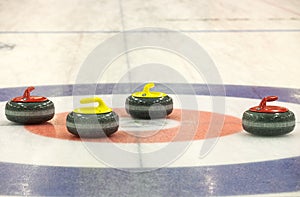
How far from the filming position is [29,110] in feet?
19.4

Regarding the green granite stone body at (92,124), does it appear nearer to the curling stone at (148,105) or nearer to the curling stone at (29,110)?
the curling stone at (29,110)

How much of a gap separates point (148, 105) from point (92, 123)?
1.05 metres

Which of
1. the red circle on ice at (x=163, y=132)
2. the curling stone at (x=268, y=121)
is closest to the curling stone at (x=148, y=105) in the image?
the red circle on ice at (x=163, y=132)

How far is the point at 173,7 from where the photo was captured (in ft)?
43.4

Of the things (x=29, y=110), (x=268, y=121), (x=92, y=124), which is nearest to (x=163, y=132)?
(x=92, y=124)

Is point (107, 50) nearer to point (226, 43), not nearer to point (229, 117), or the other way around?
point (226, 43)

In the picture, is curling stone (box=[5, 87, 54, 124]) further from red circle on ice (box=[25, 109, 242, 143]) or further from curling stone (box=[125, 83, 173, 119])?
curling stone (box=[125, 83, 173, 119])

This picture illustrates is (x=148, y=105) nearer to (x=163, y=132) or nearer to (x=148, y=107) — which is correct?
(x=148, y=107)

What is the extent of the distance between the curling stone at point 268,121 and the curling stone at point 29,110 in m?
1.86

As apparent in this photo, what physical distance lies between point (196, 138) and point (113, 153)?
91cm

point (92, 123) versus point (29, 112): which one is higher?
point (92, 123)

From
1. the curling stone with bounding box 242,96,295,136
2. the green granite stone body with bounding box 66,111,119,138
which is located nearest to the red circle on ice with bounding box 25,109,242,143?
the green granite stone body with bounding box 66,111,119,138

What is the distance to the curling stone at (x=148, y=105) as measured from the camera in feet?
20.5

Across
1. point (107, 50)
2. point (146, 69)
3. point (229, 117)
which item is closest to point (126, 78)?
point (146, 69)
